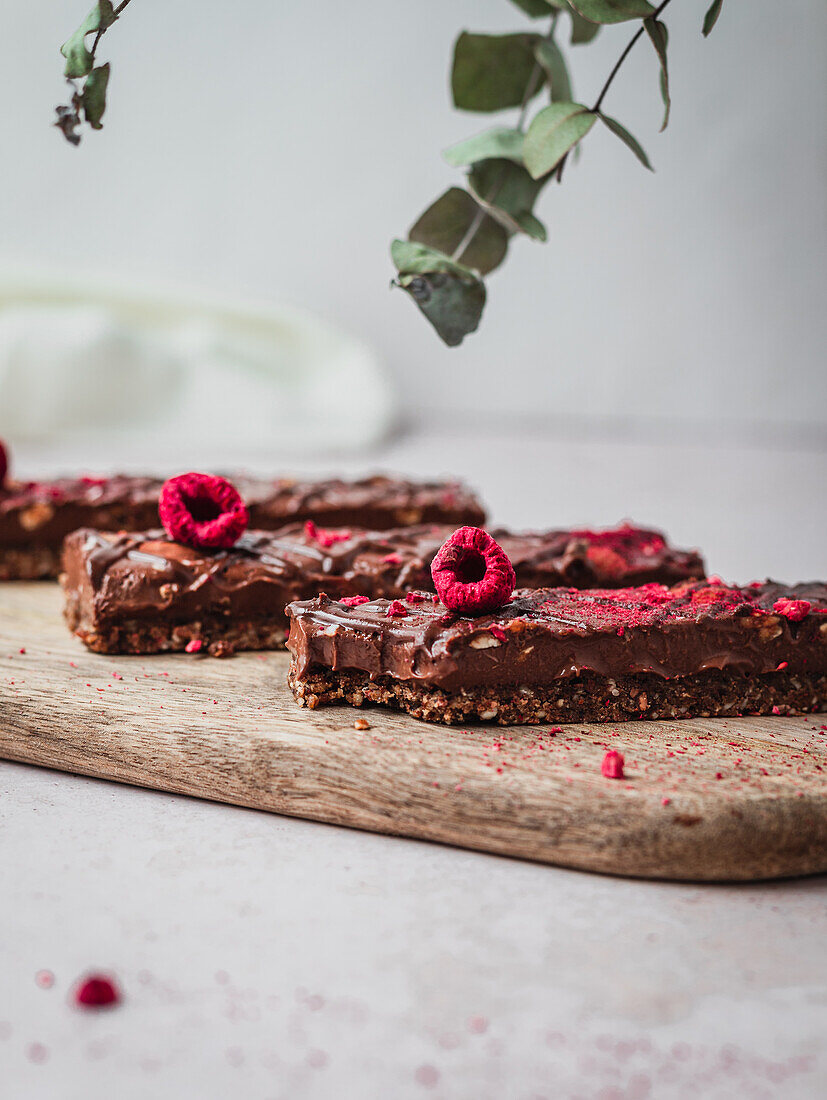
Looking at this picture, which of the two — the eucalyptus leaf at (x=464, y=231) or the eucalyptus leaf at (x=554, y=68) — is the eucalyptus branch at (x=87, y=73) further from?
the eucalyptus leaf at (x=554, y=68)

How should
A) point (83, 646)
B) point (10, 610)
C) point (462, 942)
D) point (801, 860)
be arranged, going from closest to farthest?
1. point (462, 942)
2. point (801, 860)
3. point (83, 646)
4. point (10, 610)

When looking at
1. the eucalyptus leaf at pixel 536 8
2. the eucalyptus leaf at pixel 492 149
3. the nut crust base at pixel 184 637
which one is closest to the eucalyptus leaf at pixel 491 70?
the eucalyptus leaf at pixel 536 8

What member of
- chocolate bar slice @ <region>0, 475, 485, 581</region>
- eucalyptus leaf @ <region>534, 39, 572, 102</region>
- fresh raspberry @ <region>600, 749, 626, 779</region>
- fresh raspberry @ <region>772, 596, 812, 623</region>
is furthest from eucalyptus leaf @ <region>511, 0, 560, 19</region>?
fresh raspberry @ <region>600, 749, 626, 779</region>

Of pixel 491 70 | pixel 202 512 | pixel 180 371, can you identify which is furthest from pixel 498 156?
pixel 180 371

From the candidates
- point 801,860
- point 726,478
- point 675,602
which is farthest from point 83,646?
point 726,478

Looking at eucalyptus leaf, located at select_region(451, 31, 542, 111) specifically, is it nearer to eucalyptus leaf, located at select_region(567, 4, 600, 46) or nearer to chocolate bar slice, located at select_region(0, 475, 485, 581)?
eucalyptus leaf, located at select_region(567, 4, 600, 46)

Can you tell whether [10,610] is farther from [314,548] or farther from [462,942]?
[462,942]
